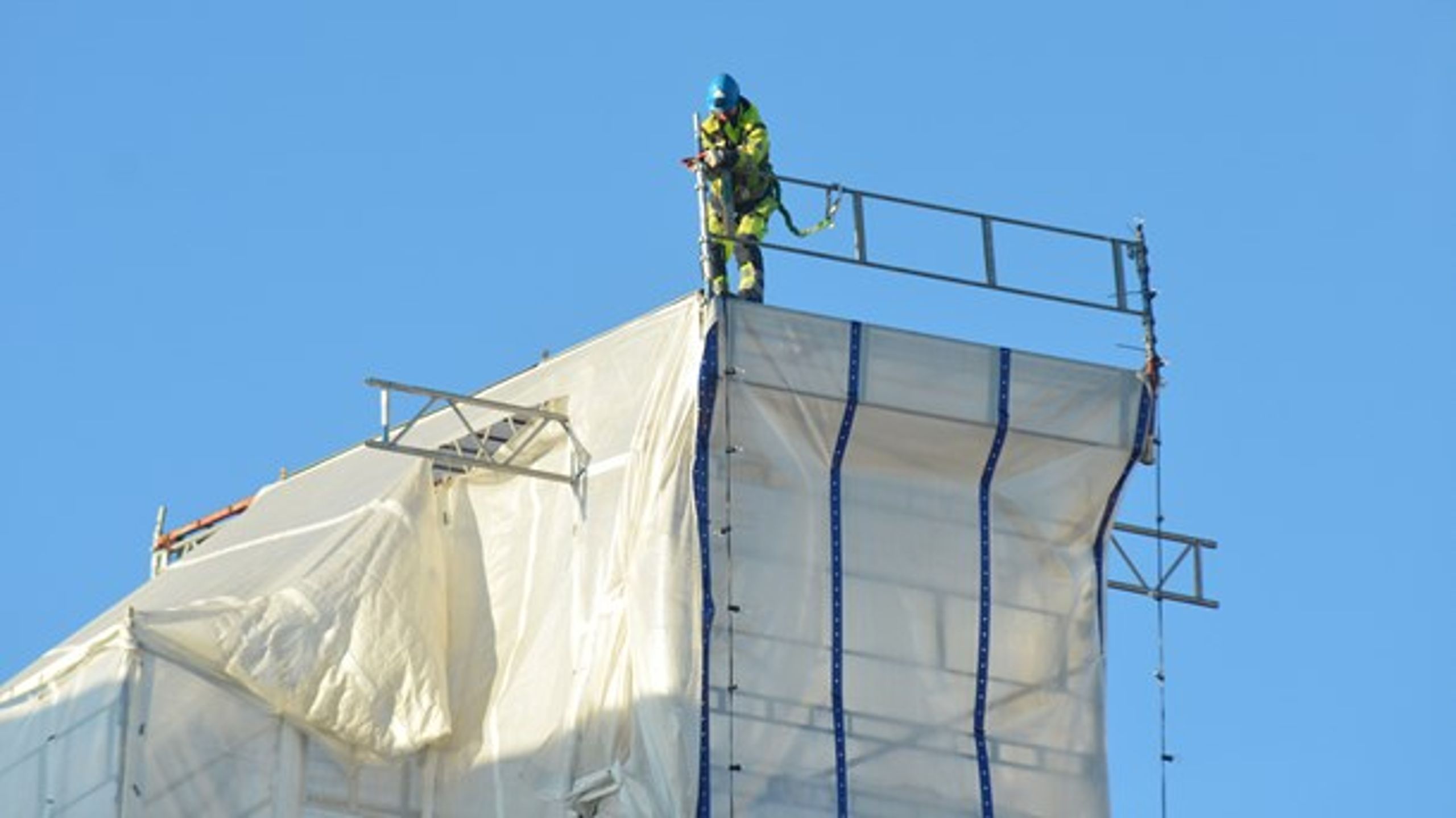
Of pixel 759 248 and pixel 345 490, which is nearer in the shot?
pixel 759 248

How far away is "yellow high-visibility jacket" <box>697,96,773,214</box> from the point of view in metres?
41.8

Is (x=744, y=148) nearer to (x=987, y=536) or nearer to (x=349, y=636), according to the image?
(x=987, y=536)

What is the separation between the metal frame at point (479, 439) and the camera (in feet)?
138

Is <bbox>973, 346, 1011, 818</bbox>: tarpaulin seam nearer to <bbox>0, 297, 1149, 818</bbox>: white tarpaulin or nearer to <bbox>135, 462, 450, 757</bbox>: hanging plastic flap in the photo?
<bbox>0, 297, 1149, 818</bbox>: white tarpaulin

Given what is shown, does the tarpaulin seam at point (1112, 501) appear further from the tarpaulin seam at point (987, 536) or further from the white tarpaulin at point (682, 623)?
the tarpaulin seam at point (987, 536)

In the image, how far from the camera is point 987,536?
41.7 m

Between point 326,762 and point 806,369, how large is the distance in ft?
19.0

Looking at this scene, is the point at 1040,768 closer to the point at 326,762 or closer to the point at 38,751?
the point at 326,762

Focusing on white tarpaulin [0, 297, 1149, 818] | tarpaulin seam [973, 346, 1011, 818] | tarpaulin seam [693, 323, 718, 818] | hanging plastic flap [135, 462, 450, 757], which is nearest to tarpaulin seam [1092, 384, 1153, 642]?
white tarpaulin [0, 297, 1149, 818]

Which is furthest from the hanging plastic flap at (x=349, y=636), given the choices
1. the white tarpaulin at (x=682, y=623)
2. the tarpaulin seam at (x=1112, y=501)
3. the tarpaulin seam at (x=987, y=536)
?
the tarpaulin seam at (x=1112, y=501)

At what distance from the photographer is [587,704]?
134 ft

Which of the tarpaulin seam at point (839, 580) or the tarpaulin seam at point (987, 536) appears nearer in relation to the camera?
the tarpaulin seam at point (839, 580)

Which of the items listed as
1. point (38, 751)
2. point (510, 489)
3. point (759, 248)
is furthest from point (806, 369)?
point (38, 751)

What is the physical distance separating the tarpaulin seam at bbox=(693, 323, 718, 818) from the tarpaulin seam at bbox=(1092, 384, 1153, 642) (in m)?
3.98
